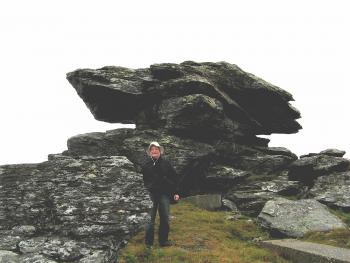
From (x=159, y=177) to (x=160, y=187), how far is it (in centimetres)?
39

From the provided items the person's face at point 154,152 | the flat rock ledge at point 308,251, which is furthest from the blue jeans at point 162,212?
the flat rock ledge at point 308,251

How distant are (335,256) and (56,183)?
10.4 m

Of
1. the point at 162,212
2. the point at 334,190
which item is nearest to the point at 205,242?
the point at 162,212

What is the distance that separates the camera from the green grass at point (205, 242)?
45.2 feet

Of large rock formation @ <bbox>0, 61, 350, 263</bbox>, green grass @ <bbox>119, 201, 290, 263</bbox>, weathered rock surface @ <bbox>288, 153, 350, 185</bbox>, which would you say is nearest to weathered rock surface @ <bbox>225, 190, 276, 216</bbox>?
large rock formation @ <bbox>0, 61, 350, 263</bbox>

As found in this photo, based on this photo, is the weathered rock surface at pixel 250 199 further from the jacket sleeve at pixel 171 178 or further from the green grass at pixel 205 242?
the jacket sleeve at pixel 171 178

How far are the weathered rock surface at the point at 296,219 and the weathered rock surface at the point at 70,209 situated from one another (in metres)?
6.42

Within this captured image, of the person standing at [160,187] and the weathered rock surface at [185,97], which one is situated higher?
the weathered rock surface at [185,97]

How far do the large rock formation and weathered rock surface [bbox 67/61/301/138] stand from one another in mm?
77

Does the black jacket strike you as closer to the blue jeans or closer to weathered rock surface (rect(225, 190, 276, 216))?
the blue jeans

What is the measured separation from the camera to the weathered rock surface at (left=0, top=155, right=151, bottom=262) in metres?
11.9

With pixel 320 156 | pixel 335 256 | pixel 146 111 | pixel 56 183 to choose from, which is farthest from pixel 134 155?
pixel 335 256

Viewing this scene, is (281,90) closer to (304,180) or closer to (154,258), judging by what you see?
(304,180)

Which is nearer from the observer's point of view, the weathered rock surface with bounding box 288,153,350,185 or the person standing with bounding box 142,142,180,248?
the person standing with bounding box 142,142,180,248
